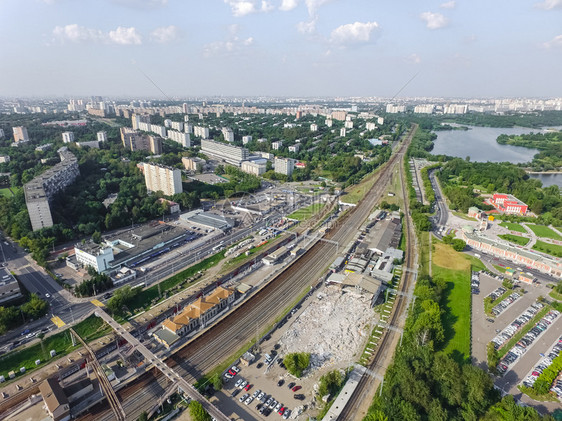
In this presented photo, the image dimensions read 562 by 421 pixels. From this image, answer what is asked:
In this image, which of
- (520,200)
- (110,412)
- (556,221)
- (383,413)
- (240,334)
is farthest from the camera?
(520,200)

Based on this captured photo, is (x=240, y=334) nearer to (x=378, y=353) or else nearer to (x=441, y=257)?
(x=378, y=353)

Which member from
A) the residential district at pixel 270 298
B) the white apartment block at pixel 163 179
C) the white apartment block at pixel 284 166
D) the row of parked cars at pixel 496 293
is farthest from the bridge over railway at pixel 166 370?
the white apartment block at pixel 284 166

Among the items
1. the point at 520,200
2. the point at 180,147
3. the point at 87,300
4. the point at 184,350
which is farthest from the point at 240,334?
the point at 180,147

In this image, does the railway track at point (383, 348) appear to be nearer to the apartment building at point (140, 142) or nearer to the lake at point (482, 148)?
the lake at point (482, 148)

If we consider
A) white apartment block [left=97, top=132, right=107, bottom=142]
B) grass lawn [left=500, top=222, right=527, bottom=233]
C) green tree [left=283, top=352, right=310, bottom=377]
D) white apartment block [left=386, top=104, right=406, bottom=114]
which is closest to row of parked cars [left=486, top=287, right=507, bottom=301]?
grass lawn [left=500, top=222, right=527, bottom=233]

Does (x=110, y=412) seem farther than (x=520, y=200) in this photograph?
No
